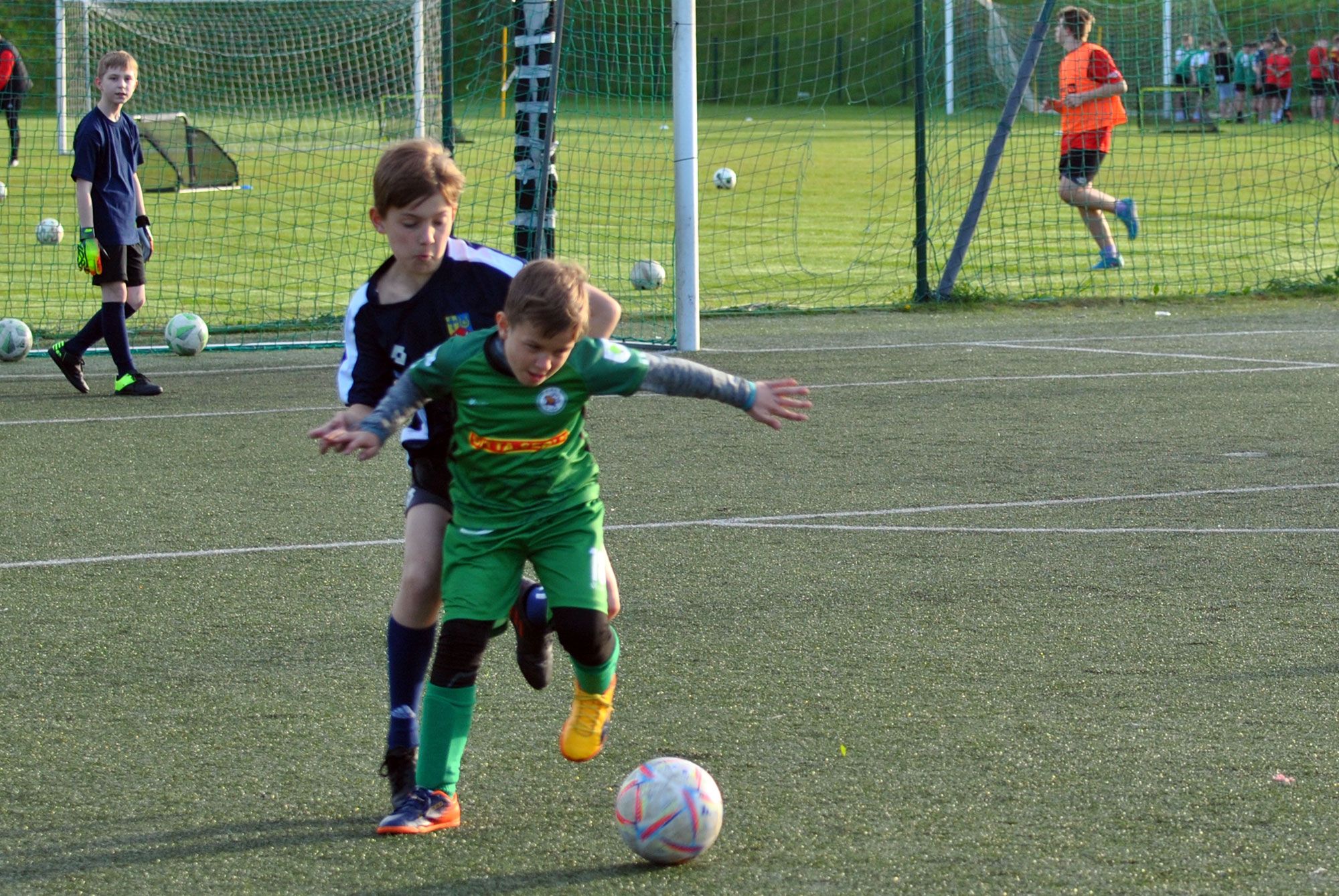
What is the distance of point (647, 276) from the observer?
12.7m

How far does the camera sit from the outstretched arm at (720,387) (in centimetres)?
357

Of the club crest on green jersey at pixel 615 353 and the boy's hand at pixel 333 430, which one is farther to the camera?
the club crest on green jersey at pixel 615 353

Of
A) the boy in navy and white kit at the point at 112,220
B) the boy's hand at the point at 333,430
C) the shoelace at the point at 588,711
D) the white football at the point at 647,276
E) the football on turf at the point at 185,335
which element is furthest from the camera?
the white football at the point at 647,276

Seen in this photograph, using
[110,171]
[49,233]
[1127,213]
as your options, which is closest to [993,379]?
[1127,213]

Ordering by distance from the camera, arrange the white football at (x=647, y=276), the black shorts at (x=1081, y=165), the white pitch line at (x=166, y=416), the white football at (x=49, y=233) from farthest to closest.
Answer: the white football at (x=49, y=233) → the black shorts at (x=1081, y=165) → the white football at (x=647, y=276) → the white pitch line at (x=166, y=416)

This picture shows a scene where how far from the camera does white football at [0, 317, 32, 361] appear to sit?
10.4 metres

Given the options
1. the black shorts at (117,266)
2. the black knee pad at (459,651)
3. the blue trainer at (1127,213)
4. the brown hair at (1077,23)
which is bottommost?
the black knee pad at (459,651)

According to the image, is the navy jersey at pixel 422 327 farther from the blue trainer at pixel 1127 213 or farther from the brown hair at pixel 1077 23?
the brown hair at pixel 1077 23

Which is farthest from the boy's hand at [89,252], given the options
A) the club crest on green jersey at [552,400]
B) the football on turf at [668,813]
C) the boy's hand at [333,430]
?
the football on turf at [668,813]

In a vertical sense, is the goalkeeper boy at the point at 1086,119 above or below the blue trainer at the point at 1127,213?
above

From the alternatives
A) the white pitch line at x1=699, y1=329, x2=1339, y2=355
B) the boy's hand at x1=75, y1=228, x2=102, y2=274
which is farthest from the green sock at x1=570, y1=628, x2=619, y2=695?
the white pitch line at x1=699, y1=329, x2=1339, y2=355

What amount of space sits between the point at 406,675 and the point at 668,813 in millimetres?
754

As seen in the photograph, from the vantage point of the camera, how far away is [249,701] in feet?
14.4

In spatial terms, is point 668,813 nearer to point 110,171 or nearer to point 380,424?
point 380,424
